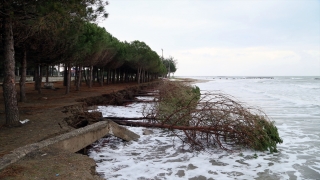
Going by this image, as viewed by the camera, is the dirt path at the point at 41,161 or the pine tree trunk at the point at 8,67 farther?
the pine tree trunk at the point at 8,67

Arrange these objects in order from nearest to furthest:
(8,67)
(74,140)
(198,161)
A: (74,140) → (198,161) → (8,67)

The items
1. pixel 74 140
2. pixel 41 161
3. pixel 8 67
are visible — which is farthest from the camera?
pixel 8 67

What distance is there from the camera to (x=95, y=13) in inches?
→ 340

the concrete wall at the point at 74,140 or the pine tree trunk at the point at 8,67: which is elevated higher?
the pine tree trunk at the point at 8,67

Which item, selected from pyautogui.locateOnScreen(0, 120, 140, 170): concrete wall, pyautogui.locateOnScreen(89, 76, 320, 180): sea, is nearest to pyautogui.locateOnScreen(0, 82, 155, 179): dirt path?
pyautogui.locateOnScreen(0, 120, 140, 170): concrete wall

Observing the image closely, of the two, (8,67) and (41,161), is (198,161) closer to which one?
(41,161)

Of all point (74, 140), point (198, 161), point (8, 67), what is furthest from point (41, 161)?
point (8, 67)

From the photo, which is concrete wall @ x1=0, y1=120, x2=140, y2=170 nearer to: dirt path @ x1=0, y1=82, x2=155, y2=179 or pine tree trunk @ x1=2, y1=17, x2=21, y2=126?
dirt path @ x1=0, y1=82, x2=155, y2=179

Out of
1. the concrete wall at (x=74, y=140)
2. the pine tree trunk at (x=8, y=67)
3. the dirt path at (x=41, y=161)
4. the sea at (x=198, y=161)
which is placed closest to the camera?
the dirt path at (x=41, y=161)

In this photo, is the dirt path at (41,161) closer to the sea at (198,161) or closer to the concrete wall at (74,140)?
the concrete wall at (74,140)

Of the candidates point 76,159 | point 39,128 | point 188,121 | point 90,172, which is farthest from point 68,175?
point 188,121

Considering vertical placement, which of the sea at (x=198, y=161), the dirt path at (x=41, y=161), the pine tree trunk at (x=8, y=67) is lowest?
the sea at (x=198, y=161)

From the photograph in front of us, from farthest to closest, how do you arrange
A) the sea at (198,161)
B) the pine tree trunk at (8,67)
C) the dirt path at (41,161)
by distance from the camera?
the pine tree trunk at (8,67) < the sea at (198,161) < the dirt path at (41,161)

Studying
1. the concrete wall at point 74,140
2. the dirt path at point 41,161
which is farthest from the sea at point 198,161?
the dirt path at point 41,161
